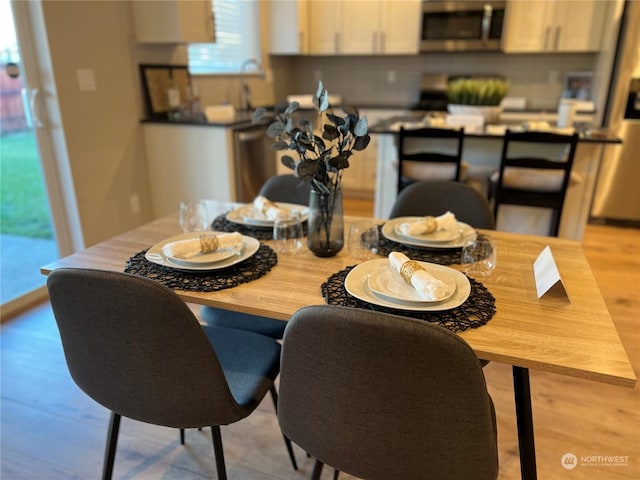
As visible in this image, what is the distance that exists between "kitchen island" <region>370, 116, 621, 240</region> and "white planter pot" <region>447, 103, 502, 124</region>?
10cm

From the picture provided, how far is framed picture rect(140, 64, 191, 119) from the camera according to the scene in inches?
129

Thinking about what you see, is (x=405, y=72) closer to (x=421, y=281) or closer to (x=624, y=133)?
(x=624, y=133)

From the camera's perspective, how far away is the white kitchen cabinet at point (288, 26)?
4.50 meters

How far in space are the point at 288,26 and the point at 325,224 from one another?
3.81m

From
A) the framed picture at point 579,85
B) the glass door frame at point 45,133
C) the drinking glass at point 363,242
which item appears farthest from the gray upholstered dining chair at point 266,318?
the framed picture at point 579,85

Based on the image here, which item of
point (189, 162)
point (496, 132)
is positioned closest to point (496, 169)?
point (496, 132)

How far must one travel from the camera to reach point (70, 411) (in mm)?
1864

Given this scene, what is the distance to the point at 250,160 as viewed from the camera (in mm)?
3453

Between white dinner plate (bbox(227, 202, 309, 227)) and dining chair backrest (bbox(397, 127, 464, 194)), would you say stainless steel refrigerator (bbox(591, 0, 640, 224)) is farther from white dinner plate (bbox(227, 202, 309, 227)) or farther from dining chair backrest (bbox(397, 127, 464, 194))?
white dinner plate (bbox(227, 202, 309, 227))

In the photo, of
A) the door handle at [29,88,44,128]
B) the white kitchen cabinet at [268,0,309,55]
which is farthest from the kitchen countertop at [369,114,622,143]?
the white kitchen cabinet at [268,0,309,55]

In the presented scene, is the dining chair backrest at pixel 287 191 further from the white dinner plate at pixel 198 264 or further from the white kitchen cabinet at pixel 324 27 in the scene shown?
the white kitchen cabinet at pixel 324 27

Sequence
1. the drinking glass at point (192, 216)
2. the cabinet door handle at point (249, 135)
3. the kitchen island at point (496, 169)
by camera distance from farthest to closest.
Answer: the cabinet door handle at point (249, 135) < the kitchen island at point (496, 169) < the drinking glass at point (192, 216)

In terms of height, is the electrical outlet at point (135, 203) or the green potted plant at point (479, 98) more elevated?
the green potted plant at point (479, 98)

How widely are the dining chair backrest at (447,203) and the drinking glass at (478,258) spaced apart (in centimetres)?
37
